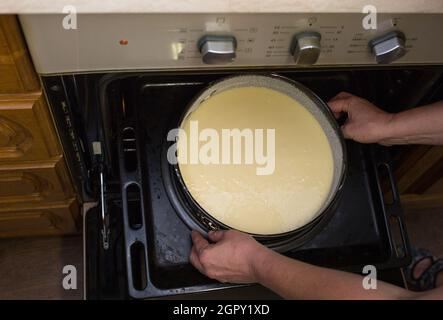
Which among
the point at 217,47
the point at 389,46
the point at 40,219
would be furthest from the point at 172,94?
the point at 40,219

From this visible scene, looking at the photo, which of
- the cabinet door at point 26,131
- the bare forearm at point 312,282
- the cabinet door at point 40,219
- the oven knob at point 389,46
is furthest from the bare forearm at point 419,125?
the cabinet door at point 40,219

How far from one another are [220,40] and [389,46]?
23 centimetres

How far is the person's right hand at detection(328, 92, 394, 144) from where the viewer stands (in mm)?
855

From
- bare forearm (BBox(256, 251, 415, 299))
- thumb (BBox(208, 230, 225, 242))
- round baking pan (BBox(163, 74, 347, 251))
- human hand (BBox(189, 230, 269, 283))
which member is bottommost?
bare forearm (BBox(256, 251, 415, 299))

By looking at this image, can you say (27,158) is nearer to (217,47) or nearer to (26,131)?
(26,131)

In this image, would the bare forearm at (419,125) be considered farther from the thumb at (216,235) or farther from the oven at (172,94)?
the thumb at (216,235)

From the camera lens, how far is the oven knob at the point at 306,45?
681 mm

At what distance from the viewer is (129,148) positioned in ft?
2.93

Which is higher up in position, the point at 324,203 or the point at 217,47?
the point at 217,47

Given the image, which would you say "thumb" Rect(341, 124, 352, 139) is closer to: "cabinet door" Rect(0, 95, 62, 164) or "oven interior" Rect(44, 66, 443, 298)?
"oven interior" Rect(44, 66, 443, 298)

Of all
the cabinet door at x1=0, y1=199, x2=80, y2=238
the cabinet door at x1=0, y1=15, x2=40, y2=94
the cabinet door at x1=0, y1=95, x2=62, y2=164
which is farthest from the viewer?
the cabinet door at x1=0, y1=199, x2=80, y2=238

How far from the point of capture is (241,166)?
0.86 metres

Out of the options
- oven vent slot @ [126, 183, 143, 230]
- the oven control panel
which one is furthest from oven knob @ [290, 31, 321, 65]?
oven vent slot @ [126, 183, 143, 230]
